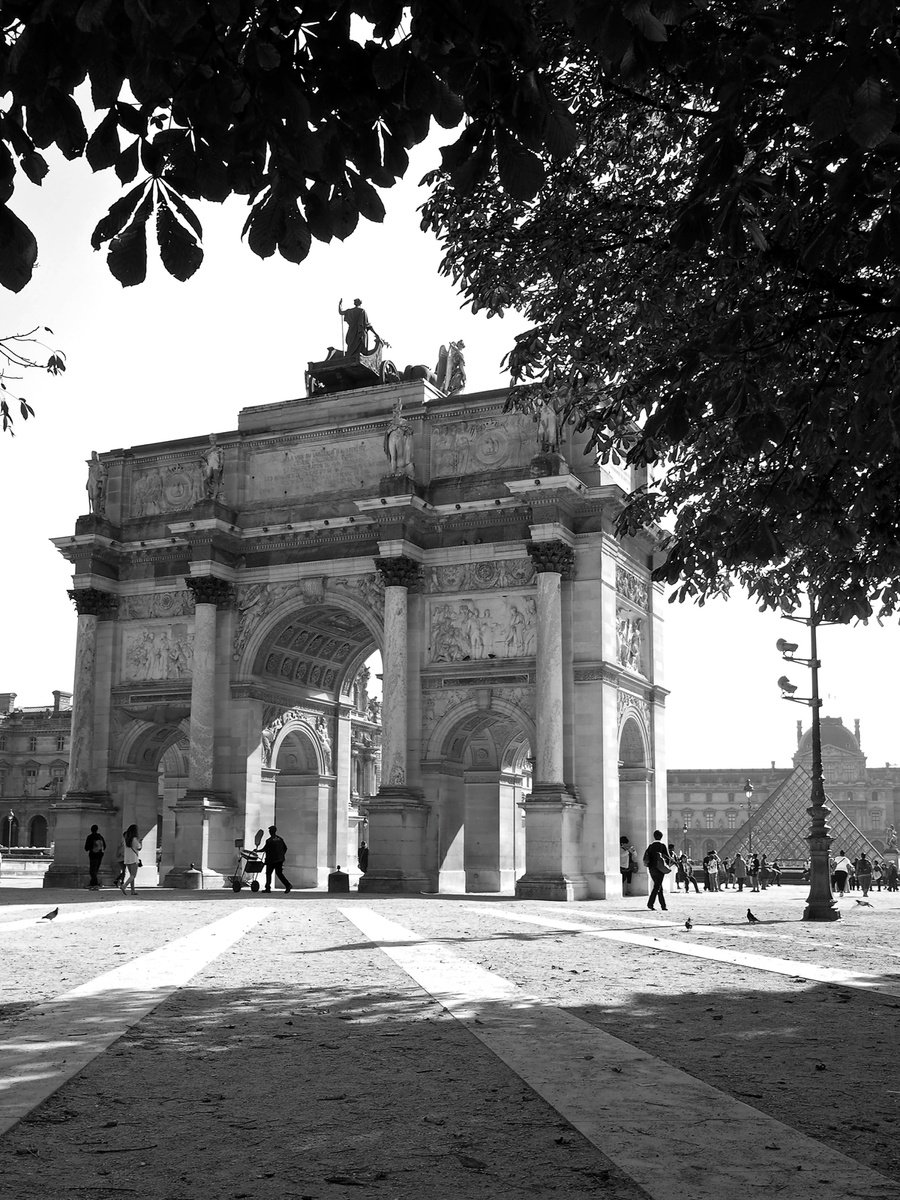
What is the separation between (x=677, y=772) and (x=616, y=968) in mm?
145262

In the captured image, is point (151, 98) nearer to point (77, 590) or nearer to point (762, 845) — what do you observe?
point (77, 590)

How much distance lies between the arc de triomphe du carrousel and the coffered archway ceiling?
0.13 metres

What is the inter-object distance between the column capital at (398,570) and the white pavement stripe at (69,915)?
42.1 feet

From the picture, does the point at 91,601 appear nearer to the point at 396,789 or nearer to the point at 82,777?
the point at 82,777

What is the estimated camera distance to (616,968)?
14156mm

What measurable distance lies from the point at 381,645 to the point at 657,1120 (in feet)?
107

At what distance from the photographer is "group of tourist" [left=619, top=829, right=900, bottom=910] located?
2839cm

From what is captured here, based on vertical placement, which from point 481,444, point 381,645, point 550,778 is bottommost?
point 550,778

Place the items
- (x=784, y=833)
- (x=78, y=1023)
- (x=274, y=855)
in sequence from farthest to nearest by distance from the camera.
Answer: (x=784, y=833) → (x=274, y=855) → (x=78, y=1023)

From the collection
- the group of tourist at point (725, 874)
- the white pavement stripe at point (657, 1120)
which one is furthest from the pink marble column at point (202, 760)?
the white pavement stripe at point (657, 1120)

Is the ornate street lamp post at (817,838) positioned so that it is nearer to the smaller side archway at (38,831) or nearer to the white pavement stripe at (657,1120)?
the white pavement stripe at (657,1120)

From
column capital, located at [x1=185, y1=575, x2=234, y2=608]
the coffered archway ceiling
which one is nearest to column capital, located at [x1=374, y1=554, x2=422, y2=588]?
the coffered archway ceiling

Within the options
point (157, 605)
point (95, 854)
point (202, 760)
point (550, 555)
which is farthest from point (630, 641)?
point (95, 854)

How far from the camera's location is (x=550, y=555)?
35406 millimetres
